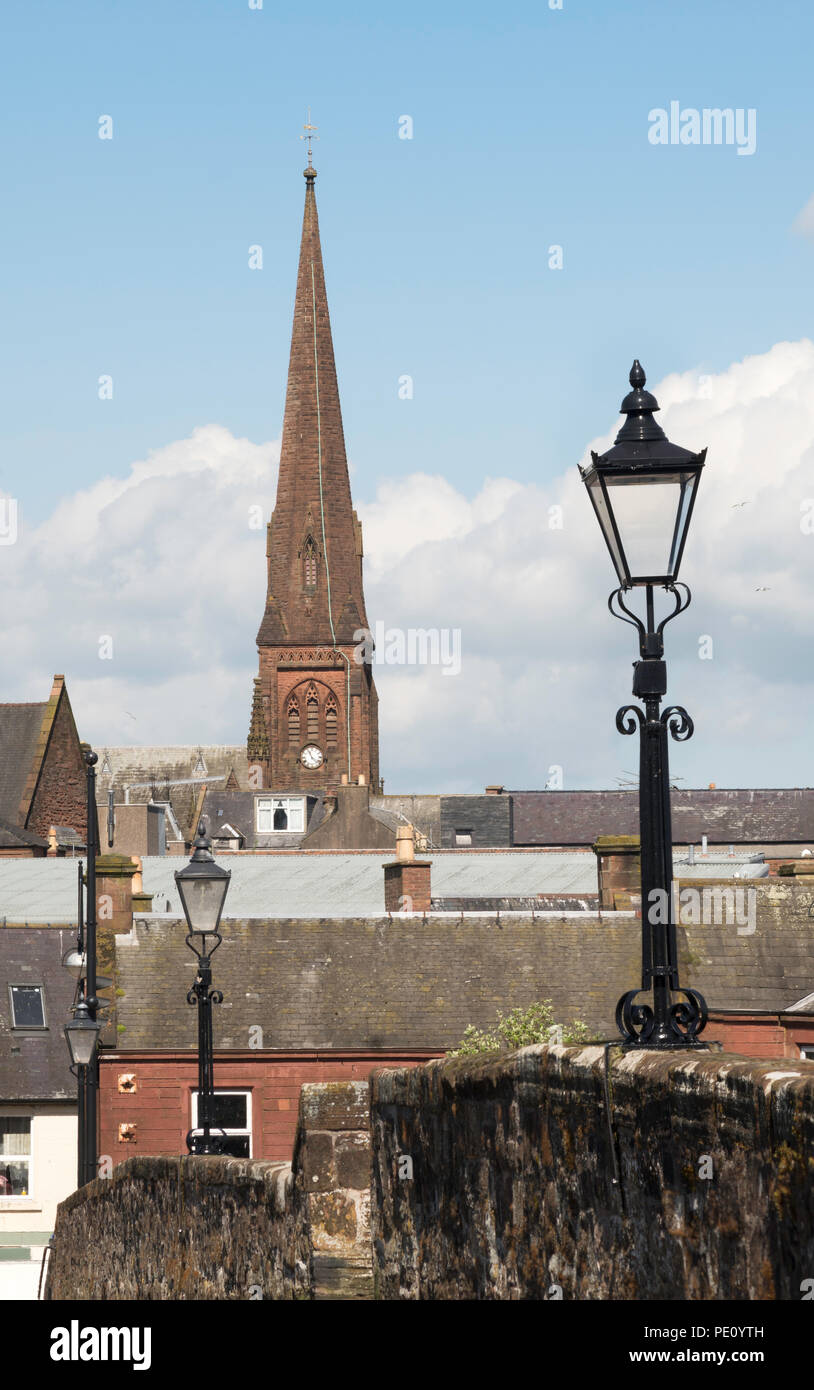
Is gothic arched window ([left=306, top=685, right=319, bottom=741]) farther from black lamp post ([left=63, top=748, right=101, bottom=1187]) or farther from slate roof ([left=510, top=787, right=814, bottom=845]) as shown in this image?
black lamp post ([left=63, top=748, right=101, bottom=1187])

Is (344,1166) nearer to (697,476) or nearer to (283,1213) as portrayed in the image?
(283,1213)

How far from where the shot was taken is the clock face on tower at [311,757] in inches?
4786

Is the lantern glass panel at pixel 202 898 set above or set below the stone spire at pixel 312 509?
below

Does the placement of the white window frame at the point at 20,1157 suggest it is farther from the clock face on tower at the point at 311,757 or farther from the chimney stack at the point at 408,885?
the clock face on tower at the point at 311,757

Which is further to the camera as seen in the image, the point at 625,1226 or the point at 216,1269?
the point at 216,1269

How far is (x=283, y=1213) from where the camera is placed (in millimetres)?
Result: 9219

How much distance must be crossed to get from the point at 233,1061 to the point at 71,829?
51.2m

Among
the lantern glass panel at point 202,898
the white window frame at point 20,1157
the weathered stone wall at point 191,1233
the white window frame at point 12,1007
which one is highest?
the white window frame at point 12,1007

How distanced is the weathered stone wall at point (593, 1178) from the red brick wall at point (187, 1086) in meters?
21.7

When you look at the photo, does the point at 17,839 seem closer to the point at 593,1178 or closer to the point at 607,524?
the point at 607,524

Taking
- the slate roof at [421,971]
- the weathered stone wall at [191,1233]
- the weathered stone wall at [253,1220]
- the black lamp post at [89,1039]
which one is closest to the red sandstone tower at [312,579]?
the slate roof at [421,971]

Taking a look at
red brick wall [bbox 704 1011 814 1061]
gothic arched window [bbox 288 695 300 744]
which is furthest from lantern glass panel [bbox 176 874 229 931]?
gothic arched window [bbox 288 695 300 744]

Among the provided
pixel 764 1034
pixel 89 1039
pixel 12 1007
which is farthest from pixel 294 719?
pixel 89 1039

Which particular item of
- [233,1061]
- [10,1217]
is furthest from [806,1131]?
[10,1217]
